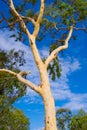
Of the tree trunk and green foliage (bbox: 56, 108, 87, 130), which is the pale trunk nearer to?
the tree trunk

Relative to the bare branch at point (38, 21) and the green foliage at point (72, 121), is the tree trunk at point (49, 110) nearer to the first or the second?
the bare branch at point (38, 21)

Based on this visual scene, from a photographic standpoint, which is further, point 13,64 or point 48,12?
point 13,64

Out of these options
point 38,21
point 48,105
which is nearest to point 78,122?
point 38,21

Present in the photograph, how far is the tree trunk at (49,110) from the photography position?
1767cm

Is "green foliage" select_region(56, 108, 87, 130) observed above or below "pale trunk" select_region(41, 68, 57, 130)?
above

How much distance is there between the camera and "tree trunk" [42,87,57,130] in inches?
696

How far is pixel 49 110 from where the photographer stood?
1803 cm

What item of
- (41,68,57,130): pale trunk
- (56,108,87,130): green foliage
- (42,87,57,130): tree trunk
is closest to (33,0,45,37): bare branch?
(41,68,57,130): pale trunk

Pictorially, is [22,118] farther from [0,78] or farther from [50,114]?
[50,114]

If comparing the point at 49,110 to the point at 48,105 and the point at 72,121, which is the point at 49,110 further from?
the point at 72,121

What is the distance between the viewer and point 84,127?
63844 mm

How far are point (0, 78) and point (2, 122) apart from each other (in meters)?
14.8

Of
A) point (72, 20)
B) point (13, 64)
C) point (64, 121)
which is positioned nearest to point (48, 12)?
point (72, 20)

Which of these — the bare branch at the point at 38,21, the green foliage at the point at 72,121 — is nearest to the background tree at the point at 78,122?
the green foliage at the point at 72,121
